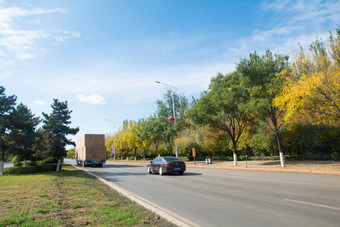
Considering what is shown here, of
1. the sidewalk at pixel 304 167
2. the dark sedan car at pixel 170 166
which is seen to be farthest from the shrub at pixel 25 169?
the sidewalk at pixel 304 167

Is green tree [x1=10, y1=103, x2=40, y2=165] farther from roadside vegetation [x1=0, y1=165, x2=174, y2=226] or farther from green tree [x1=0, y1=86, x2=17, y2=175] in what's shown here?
roadside vegetation [x1=0, y1=165, x2=174, y2=226]

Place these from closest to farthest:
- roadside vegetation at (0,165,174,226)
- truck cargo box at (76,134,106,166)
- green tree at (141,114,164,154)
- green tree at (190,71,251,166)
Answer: roadside vegetation at (0,165,174,226), green tree at (190,71,251,166), truck cargo box at (76,134,106,166), green tree at (141,114,164,154)

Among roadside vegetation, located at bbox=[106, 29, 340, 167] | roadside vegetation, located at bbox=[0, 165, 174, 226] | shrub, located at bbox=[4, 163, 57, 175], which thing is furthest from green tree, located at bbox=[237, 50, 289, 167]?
shrub, located at bbox=[4, 163, 57, 175]

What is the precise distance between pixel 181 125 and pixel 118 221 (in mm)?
35139

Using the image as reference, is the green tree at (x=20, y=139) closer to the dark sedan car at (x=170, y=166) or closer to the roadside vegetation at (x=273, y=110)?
the dark sedan car at (x=170, y=166)

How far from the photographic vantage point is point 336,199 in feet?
23.9

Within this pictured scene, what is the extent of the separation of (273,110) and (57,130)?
21.0m

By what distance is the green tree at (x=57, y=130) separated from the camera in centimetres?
2383

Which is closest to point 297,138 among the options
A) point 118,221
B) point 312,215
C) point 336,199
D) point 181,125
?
point 181,125

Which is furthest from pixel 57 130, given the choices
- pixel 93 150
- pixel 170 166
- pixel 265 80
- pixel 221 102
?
pixel 265 80

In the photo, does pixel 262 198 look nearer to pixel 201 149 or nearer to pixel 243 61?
pixel 243 61

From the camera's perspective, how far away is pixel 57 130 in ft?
81.0

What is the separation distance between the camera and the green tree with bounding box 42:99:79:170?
23828 millimetres

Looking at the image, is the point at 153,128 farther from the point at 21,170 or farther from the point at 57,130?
the point at 21,170
